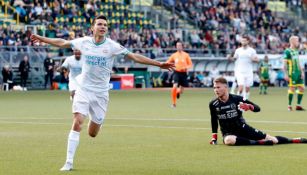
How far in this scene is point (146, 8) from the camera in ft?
205

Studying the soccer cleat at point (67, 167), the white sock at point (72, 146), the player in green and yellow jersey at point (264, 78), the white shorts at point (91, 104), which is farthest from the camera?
the player in green and yellow jersey at point (264, 78)

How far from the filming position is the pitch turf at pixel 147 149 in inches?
464

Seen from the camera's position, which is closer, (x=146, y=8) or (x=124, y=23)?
(x=124, y=23)

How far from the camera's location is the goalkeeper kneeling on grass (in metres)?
14.9

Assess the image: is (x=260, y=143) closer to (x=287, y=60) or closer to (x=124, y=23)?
(x=287, y=60)

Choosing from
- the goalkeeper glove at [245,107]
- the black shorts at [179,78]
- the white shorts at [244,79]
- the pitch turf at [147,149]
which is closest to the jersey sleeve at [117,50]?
the pitch turf at [147,149]

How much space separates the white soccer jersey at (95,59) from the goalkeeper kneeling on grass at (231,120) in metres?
2.61

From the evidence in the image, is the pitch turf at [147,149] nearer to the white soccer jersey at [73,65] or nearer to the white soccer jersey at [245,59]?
the white soccer jersey at [73,65]

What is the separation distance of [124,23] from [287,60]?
30.4 metres

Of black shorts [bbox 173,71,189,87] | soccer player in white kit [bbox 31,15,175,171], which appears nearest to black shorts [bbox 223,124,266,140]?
soccer player in white kit [bbox 31,15,175,171]

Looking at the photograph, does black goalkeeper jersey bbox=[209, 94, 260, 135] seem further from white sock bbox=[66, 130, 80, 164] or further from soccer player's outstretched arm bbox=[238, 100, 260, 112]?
white sock bbox=[66, 130, 80, 164]

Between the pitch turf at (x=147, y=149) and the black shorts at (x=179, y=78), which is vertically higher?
the black shorts at (x=179, y=78)

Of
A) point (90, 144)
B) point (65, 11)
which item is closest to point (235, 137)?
point (90, 144)

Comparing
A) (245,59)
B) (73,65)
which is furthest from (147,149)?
(245,59)
